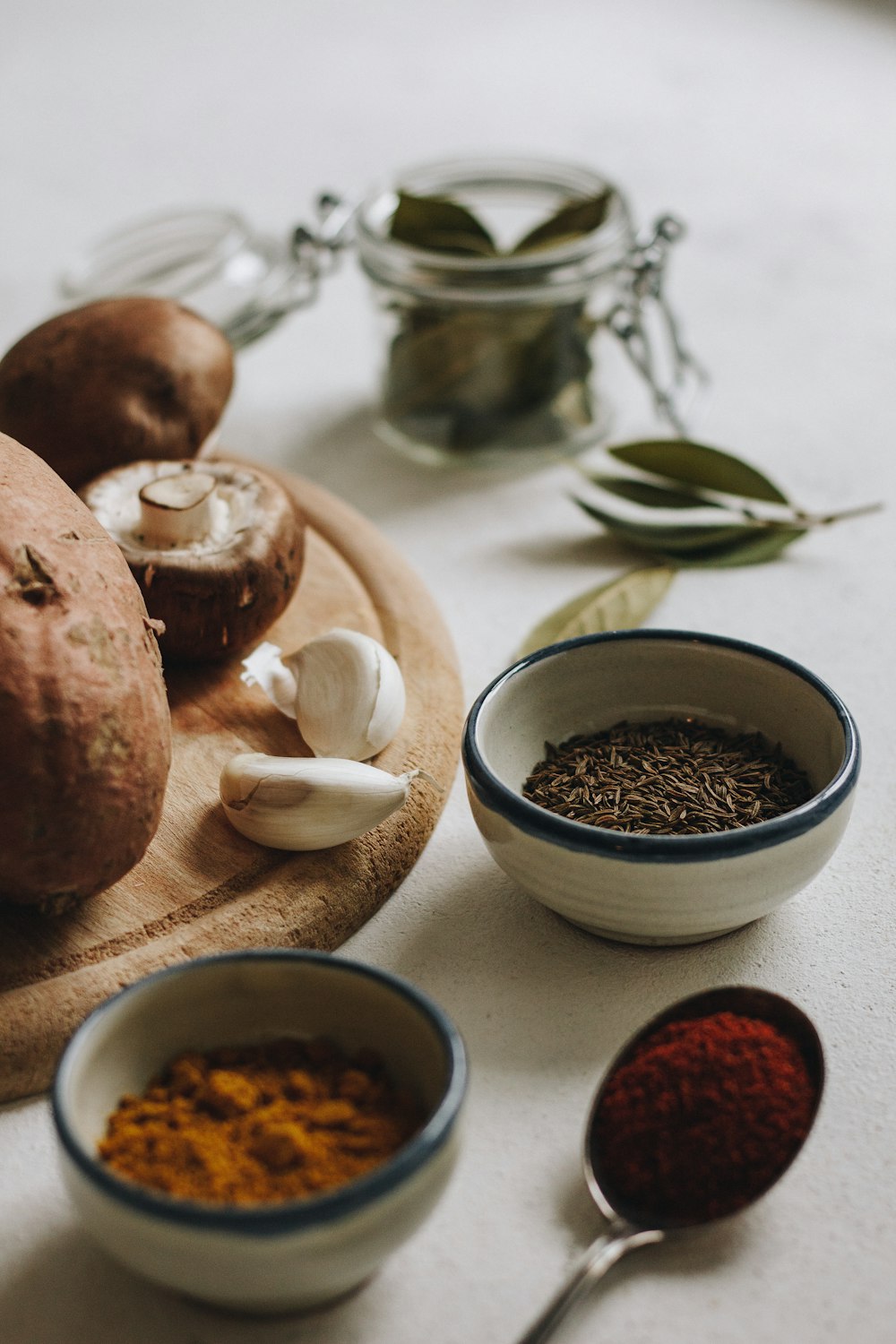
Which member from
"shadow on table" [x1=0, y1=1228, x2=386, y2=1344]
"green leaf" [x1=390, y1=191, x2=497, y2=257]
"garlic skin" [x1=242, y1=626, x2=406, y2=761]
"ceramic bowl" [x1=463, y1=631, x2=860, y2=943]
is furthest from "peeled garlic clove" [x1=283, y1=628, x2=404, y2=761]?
"green leaf" [x1=390, y1=191, x2=497, y2=257]

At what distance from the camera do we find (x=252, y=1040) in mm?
896

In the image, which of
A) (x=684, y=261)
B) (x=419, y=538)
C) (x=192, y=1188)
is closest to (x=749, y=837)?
(x=192, y=1188)

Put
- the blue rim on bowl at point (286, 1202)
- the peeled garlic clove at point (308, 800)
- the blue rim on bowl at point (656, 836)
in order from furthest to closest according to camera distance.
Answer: the peeled garlic clove at point (308, 800) → the blue rim on bowl at point (656, 836) → the blue rim on bowl at point (286, 1202)

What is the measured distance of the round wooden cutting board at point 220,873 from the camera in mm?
996

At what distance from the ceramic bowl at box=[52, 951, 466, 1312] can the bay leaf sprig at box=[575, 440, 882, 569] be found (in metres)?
0.92

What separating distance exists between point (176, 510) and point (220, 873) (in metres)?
0.38

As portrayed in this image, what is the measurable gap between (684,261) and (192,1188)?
7.22 feet

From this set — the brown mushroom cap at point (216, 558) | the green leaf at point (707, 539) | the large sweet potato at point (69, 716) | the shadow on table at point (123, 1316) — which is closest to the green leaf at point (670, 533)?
the green leaf at point (707, 539)

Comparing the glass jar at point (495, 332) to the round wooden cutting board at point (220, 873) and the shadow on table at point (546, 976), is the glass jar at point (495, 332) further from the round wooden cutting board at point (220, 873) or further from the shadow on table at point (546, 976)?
the shadow on table at point (546, 976)

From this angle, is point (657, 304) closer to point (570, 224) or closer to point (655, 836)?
point (570, 224)

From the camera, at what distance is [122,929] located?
1.05 meters

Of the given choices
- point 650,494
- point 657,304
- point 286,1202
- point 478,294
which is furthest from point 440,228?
point 286,1202

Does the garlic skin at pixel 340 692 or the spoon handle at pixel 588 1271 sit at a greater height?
the garlic skin at pixel 340 692

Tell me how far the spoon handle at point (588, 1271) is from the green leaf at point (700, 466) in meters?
1.08
